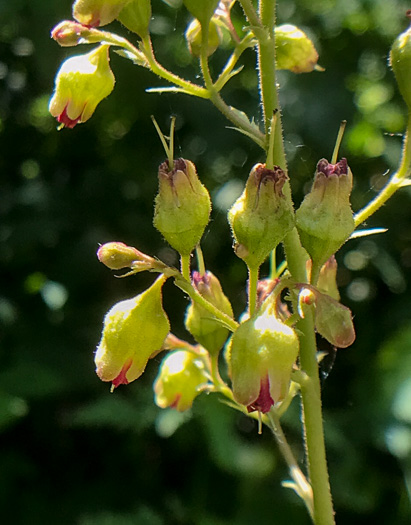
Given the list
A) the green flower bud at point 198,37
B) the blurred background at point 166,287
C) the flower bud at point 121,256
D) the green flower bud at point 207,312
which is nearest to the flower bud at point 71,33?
the green flower bud at point 198,37

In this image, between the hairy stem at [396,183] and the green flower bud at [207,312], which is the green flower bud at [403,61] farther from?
the green flower bud at [207,312]

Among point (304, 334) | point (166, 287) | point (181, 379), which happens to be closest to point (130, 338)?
point (304, 334)

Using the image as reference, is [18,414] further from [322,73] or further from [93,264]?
[322,73]

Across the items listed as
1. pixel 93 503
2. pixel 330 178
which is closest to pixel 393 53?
pixel 330 178

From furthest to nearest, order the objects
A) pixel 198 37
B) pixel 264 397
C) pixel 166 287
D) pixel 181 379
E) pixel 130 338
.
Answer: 1. pixel 166 287
2. pixel 181 379
3. pixel 198 37
4. pixel 130 338
5. pixel 264 397

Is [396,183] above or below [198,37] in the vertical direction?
below

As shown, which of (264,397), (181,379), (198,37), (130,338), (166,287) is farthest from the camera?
(166,287)

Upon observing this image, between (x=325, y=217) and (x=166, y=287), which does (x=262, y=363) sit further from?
(x=166, y=287)

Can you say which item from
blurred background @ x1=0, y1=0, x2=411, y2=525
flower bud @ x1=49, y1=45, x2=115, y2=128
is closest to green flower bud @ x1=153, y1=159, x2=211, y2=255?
flower bud @ x1=49, y1=45, x2=115, y2=128
